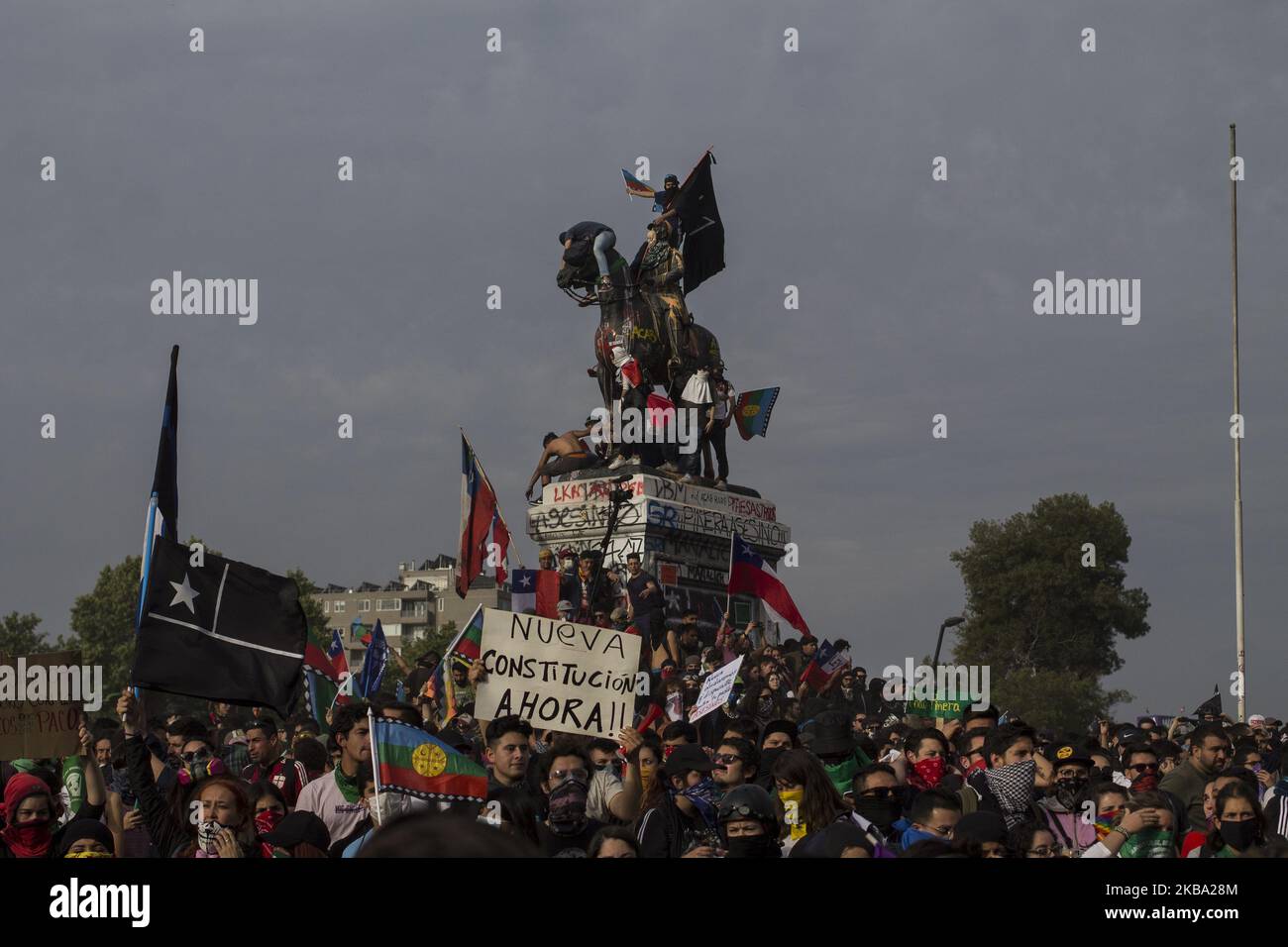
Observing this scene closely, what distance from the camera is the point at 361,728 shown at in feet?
34.3

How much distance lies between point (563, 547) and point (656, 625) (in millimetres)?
8053

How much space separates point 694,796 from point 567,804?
1.01m

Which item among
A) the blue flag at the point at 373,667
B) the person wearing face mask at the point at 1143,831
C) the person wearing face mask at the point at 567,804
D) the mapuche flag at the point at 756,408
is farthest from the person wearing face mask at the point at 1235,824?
the mapuche flag at the point at 756,408

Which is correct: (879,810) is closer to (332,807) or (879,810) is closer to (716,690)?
(332,807)

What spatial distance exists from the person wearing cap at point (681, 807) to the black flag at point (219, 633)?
148 inches

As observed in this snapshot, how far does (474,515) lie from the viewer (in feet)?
88.1

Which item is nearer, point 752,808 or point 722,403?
point 752,808

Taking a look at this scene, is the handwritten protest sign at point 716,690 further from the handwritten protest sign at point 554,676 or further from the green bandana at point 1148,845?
the green bandana at point 1148,845

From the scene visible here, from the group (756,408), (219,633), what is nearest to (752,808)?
(219,633)

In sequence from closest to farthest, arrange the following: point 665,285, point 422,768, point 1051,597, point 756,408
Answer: point 422,768, point 665,285, point 756,408, point 1051,597

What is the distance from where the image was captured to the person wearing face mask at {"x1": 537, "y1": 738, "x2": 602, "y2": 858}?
9344 mm

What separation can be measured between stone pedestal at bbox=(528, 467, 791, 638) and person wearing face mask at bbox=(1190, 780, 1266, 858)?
81.7 ft
